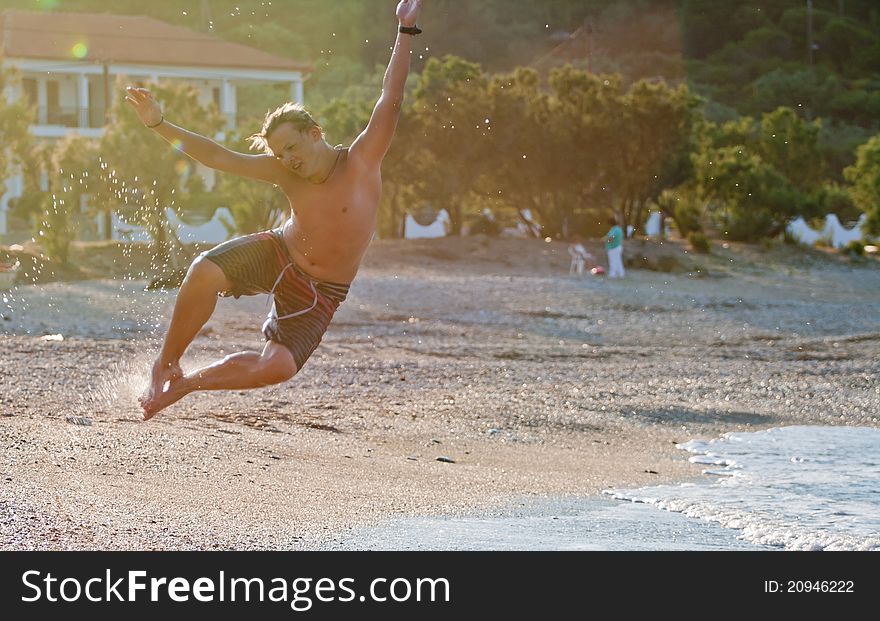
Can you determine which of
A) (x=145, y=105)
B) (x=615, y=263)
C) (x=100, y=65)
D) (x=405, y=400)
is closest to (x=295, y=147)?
(x=145, y=105)

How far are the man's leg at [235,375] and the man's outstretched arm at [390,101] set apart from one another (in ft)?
3.68

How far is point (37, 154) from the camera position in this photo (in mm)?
35656

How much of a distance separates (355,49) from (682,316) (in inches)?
1149

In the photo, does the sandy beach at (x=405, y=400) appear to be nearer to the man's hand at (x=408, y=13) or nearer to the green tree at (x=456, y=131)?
the man's hand at (x=408, y=13)

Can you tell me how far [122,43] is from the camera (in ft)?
159

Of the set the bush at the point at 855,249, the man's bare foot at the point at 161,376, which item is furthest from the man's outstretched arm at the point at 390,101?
the bush at the point at 855,249

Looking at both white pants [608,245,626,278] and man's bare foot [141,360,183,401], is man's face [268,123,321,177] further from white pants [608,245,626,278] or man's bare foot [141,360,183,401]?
white pants [608,245,626,278]

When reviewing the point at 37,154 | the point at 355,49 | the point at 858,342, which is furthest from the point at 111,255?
the point at 355,49

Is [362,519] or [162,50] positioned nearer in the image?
[362,519]

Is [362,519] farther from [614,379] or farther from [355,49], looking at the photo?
[355,49]

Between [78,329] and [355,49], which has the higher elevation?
[355,49]

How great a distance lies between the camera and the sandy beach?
10.1 m

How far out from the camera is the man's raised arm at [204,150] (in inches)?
306

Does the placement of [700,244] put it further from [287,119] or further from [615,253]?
[287,119]
